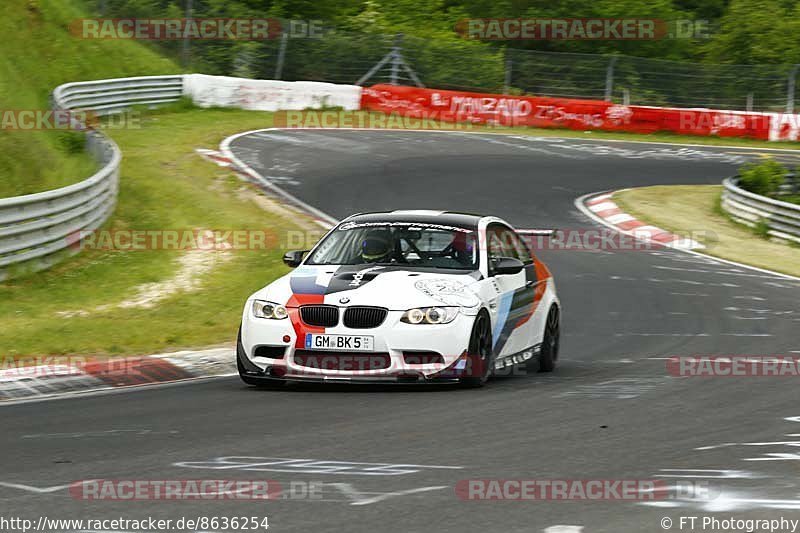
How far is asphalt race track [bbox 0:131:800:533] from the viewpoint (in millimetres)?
5633

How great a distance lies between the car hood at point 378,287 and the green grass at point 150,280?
2.54 m

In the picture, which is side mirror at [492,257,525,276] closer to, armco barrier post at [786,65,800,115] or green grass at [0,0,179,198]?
green grass at [0,0,179,198]

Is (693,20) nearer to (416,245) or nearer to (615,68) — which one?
(615,68)

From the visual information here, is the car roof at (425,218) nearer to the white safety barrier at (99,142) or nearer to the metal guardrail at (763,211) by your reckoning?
the white safety barrier at (99,142)

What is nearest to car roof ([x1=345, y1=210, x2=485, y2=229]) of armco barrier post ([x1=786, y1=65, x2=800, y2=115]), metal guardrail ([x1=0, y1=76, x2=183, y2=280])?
metal guardrail ([x1=0, y1=76, x2=183, y2=280])

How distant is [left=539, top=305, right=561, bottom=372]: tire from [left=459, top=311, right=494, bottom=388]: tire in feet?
4.54

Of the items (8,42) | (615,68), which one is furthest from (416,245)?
(615,68)

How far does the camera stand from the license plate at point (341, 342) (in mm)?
9250

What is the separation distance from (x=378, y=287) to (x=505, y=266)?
1195mm

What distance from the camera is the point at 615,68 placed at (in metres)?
38.0

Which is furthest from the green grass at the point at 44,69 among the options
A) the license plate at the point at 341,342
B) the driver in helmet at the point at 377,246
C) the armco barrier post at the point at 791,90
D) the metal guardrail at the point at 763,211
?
the armco barrier post at the point at 791,90

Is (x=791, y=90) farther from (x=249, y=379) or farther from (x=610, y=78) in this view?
(x=249, y=379)

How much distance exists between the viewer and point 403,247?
408 inches

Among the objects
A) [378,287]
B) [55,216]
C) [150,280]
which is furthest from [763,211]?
[378,287]
